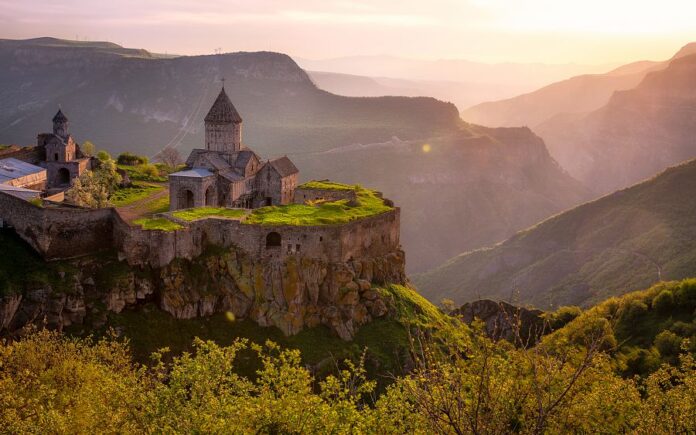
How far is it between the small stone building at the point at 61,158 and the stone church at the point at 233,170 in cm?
1016

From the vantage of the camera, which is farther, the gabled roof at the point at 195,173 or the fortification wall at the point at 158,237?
the gabled roof at the point at 195,173

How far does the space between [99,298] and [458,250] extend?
345 feet

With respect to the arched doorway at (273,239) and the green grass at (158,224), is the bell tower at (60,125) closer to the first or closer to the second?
the green grass at (158,224)

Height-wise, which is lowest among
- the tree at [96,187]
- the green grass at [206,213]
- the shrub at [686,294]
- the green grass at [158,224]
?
the shrub at [686,294]

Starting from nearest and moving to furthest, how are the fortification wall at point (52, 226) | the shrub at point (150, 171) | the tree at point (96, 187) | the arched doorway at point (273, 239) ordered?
the fortification wall at point (52, 226) → the arched doorway at point (273, 239) → the tree at point (96, 187) → the shrub at point (150, 171)

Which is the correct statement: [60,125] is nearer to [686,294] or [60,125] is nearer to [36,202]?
[36,202]

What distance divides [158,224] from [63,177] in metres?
21.2

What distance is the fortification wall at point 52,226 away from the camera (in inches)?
1378

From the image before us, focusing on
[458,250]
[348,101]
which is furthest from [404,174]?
[348,101]

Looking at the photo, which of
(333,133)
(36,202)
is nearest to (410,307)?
(36,202)

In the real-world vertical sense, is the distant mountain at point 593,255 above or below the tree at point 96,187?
below

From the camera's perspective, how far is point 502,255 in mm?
99625

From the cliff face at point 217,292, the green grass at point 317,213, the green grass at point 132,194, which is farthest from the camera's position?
the green grass at point 132,194

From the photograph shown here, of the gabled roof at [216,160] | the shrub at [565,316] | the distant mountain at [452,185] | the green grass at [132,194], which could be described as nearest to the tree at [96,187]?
the green grass at [132,194]
